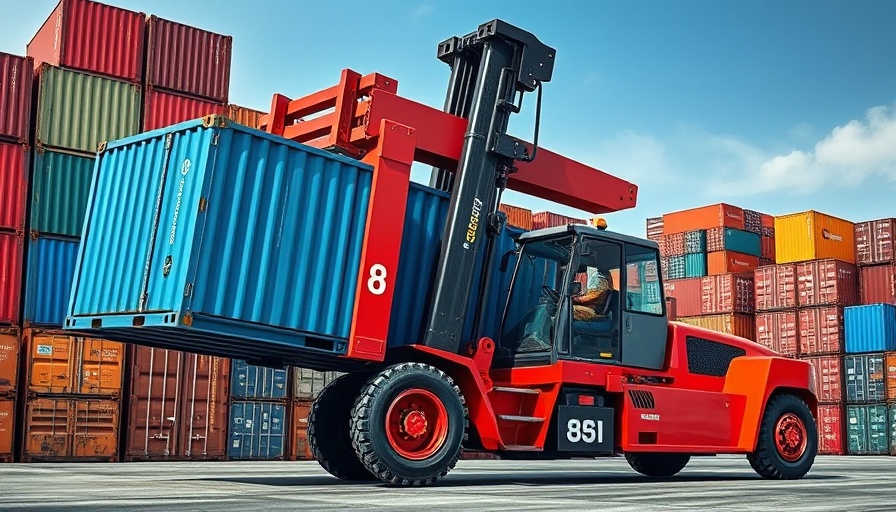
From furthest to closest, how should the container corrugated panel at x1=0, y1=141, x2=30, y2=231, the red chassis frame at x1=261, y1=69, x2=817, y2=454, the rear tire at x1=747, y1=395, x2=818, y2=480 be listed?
the container corrugated panel at x1=0, y1=141, x2=30, y2=231
the rear tire at x1=747, y1=395, x2=818, y2=480
the red chassis frame at x1=261, y1=69, x2=817, y2=454

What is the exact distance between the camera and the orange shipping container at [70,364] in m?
20.5

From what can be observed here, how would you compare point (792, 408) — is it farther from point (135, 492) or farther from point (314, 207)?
point (135, 492)

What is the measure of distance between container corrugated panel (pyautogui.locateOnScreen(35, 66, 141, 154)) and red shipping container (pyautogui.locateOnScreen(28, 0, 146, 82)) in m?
0.30

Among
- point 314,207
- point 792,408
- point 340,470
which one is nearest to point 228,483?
point 340,470

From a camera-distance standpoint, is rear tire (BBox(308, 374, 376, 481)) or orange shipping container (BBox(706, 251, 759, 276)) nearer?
rear tire (BBox(308, 374, 376, 481))

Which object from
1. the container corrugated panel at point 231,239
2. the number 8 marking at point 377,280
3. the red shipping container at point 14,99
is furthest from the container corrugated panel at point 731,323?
the container corrugated panel at point 231,239

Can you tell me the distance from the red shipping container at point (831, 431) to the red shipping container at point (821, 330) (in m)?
1.94

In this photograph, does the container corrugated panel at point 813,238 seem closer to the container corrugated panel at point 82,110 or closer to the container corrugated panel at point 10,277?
the container corrugated panel at point 82,110

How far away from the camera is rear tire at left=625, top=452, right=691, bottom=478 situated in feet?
47.7

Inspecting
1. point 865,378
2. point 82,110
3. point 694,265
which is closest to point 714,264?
point 694,265

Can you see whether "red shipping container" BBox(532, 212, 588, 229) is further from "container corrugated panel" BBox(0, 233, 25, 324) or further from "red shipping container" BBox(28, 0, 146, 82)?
"container corrugated panel" BBox(0, 233, 25, 324)

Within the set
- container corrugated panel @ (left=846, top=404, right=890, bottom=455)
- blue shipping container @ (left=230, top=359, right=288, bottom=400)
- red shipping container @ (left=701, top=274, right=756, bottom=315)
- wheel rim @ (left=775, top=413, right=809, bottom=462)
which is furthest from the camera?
red shipping container @ (left=701, top=274, right=756, bottom=315)

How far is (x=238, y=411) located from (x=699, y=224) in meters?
22.1

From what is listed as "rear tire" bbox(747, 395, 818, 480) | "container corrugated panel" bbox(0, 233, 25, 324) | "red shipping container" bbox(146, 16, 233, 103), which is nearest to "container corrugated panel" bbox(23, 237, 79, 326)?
"container corrugated panel" bbox(0, 233, 25, 324)
